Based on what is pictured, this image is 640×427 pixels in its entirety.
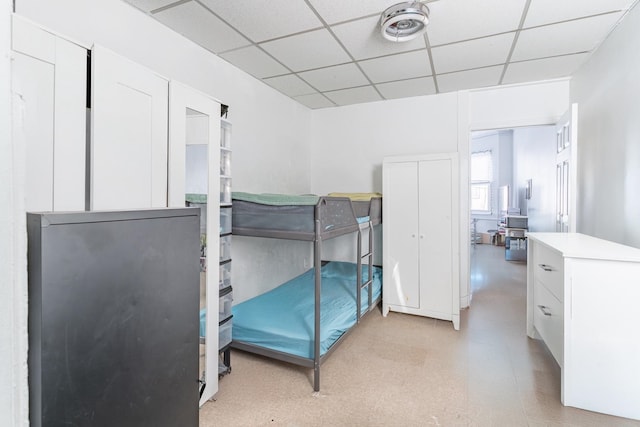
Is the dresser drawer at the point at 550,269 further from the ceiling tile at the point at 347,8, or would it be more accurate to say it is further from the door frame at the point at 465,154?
the ceiling tile at the point at 347,8

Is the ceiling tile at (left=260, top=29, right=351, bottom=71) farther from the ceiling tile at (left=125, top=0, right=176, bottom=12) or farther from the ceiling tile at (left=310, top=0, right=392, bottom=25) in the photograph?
the ceiling tile at (left=125, top=0, right=176, bottom=12)

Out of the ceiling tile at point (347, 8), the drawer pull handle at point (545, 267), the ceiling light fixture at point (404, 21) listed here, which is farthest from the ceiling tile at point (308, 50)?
the drawer pull handle at point (545, 267)

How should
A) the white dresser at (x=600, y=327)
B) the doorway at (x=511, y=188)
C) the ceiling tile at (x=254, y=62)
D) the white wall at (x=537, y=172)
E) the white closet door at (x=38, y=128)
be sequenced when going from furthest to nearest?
the doorway at (x=511, y=188), the white wall at (x=537, y=172), the ceiling tile at (x=254, y=62), the white dresser at (x=600, y=327), the white closet door at (x=38, y=128)

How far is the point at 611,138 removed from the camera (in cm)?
242

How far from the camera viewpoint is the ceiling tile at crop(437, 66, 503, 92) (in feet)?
10.4

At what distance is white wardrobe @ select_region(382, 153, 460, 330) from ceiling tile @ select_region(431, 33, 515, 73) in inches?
34.9

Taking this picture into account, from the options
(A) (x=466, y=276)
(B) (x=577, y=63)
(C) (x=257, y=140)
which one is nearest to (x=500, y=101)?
(B) (x=577, y=63)

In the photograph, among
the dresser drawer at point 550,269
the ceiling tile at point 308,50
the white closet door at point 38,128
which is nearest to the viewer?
the white closet door at point 38,128

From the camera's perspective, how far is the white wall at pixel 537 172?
19.9ft

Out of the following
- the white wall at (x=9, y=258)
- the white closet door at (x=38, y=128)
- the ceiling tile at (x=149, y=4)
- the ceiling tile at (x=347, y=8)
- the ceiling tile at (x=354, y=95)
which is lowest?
the white wall at (x=9, y=258)

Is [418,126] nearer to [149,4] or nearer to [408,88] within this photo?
[408,88]

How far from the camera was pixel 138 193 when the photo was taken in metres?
1.51

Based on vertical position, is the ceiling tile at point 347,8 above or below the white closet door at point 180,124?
above

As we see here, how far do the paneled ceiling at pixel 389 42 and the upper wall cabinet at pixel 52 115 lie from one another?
1140 millimetres
